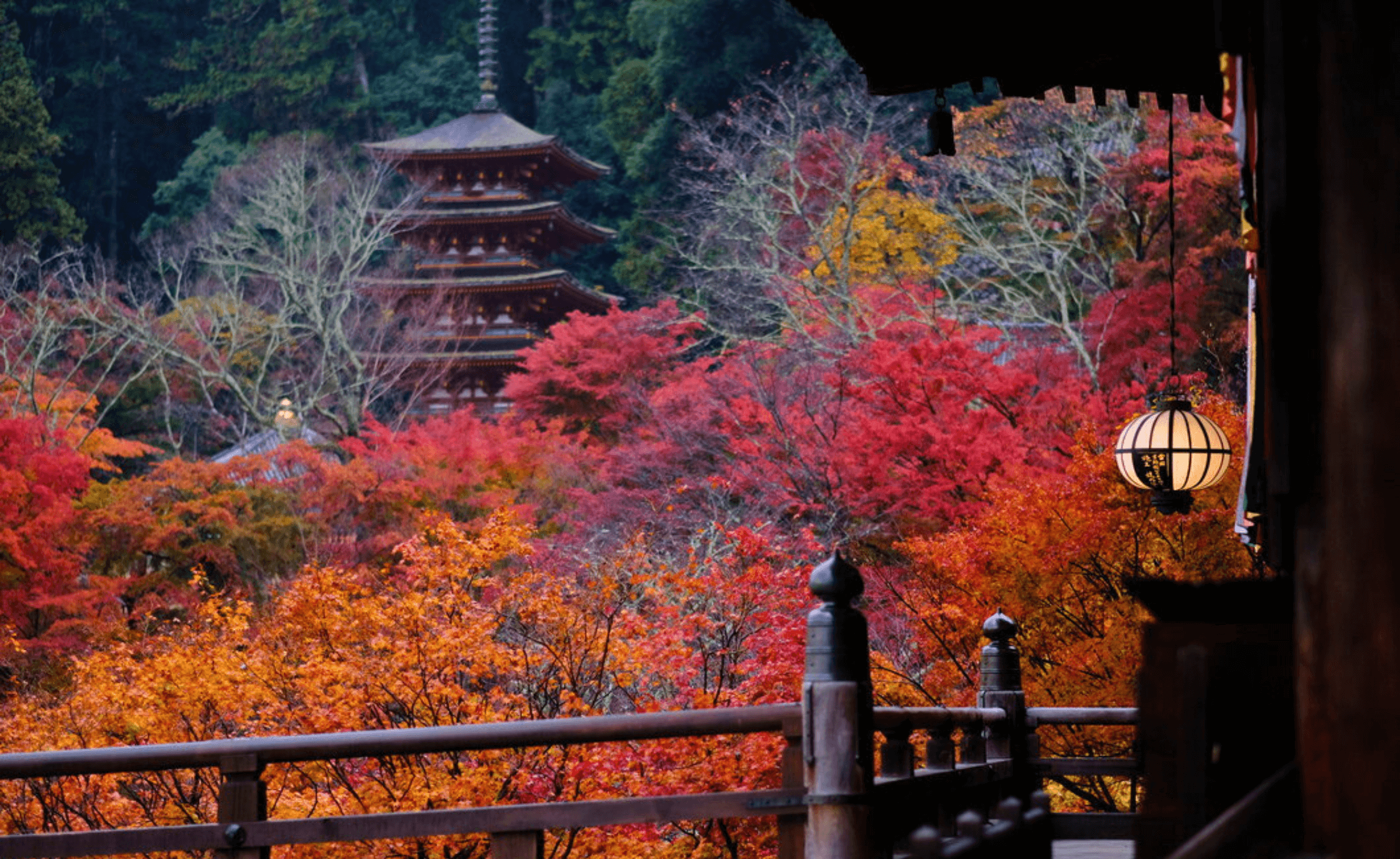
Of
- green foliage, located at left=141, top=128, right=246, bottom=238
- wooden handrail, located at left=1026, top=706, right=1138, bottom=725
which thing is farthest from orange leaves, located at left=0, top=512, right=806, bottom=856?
green foliage, located at left=141, top=128, right=246, bottom=238

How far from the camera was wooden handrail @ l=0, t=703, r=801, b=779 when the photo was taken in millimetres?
4238

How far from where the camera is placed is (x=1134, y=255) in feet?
64.3

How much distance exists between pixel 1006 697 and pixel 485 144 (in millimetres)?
25000

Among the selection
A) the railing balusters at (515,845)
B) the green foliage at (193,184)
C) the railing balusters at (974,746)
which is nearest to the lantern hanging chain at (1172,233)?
the railing balusters at (974,746)

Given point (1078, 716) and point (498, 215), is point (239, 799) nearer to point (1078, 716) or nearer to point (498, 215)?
point (1078, 716)

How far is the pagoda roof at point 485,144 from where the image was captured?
29.6 meters

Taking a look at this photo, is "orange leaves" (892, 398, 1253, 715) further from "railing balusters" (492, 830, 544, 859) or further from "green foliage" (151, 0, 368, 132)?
"green foliage" (151, 0, 368, 132)

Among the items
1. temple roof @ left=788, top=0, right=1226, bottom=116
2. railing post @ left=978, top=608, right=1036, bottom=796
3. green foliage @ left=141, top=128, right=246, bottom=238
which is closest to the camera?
temple roof @ left=788, top=0, right=1226, bottom=116

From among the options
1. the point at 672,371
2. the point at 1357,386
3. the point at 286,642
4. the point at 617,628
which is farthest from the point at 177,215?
the point at 1357,386

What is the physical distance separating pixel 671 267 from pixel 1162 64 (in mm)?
27516

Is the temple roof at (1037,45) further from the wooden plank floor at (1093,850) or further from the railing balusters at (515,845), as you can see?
the wooden plank floor at (1093,850)

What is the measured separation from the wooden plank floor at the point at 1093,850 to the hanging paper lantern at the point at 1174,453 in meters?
1.66

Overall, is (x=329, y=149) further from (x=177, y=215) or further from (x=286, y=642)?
(x=286, y=642)

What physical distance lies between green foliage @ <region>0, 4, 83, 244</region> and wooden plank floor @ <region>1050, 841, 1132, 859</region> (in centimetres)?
3104
